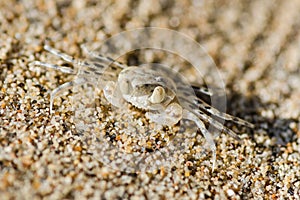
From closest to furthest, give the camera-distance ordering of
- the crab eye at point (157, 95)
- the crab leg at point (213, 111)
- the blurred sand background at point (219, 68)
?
the blurred sand background at point (219, 68) < the crab eye at point (157, 95) < the crab leg at point (213, 111)

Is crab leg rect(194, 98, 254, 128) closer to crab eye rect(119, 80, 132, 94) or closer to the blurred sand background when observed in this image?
the blurred sand background

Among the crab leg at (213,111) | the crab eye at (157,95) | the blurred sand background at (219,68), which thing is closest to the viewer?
the blurred sand background at (219,68)

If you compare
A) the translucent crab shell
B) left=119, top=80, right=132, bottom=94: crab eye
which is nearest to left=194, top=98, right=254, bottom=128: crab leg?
the translucent crab shell

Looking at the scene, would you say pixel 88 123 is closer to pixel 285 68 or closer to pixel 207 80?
pixel 207 80

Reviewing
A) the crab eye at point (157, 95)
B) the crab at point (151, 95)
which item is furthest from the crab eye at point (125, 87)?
the crab eye at point (157, 95)

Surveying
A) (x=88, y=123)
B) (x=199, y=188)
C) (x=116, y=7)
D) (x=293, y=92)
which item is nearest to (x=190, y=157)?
→ (x=199, y=188)

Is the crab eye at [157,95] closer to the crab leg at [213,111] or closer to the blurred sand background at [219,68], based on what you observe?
the crab leg at [213,111]

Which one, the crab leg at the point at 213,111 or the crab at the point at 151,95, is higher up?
the crab leg at the point at 213,111
